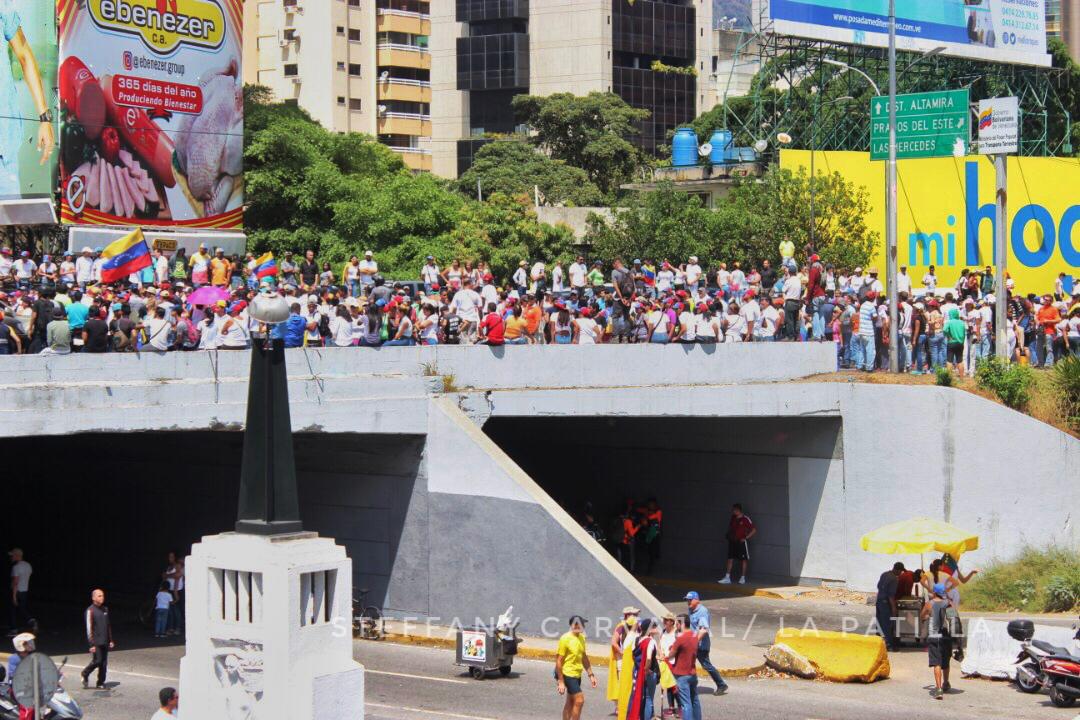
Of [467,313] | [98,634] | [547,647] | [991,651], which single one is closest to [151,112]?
[467,313]

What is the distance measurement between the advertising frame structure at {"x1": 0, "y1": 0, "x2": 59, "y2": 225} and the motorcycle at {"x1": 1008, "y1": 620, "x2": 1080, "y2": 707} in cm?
2670

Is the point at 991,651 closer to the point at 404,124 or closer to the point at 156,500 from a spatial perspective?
the point at 156,500

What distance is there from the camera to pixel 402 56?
8269 cm

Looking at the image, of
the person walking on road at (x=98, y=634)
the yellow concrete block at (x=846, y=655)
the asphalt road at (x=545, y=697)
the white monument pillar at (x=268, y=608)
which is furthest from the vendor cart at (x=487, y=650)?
the white monument pillar at (x=268, y=608)

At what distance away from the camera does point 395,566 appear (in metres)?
24.8

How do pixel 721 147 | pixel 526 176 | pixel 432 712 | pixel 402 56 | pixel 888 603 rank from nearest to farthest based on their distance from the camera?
pixel 432 712
pixel 888 603
pixel 721 147
pixel 526 176
pixel 402 56

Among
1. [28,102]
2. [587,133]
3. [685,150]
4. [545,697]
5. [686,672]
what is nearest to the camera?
[686,672]

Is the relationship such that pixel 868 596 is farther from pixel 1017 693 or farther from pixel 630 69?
pixel 630 69

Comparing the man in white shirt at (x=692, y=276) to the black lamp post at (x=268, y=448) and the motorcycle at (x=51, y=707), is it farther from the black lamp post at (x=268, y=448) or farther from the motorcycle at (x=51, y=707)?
the black lamp post at (x=268, y=448)

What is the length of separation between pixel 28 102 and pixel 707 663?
85.4 feet

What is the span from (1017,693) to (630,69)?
64.4 meters

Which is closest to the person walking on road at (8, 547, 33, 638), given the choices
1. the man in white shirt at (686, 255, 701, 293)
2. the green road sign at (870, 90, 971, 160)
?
the man in white shirt at (686, 255, 701, 293)

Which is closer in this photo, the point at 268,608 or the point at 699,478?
the point at 268,608

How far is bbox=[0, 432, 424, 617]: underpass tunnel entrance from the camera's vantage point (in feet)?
81.9
